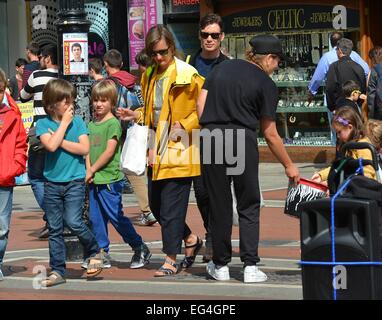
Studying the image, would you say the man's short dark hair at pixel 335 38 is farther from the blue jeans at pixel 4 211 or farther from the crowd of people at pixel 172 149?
the blue jeans at pixel 4 211

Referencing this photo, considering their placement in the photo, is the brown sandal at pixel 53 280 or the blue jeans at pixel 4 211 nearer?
the brown sandal at pixel 53 280

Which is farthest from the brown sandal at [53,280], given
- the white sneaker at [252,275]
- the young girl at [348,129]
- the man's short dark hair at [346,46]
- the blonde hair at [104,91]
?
the man's short dark hair at [346,46]

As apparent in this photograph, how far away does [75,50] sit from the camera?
432 inches

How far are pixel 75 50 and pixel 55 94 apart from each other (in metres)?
1.60

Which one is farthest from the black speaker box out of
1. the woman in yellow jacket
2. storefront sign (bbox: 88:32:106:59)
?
storefront sign (bbox: 88:32:106:59)

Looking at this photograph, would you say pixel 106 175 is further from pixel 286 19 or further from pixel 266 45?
pixel 286 19

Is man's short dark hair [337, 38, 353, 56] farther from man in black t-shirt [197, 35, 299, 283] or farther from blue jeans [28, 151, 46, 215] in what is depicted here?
man in black t-shirt [197, 35, 299, 283]

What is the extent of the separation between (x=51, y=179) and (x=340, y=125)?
7.70 ft

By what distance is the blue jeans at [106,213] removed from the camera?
1002 cm

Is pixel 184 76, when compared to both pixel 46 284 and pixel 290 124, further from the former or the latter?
pixel 290 124

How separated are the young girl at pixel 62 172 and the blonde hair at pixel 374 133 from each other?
226cm

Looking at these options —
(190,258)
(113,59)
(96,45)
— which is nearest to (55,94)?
(190,258)

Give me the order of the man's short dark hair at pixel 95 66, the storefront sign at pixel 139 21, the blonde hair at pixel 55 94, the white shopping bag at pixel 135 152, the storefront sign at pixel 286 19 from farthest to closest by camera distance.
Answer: the storefront sign at pixel 139 21
the storefront sign at pixel 286 19
the man's short dark hair at pixel 95 66
the white shopping bag at pixel 135 152
the blonde hair at pixel 55 94

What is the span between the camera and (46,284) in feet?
30.5
